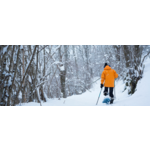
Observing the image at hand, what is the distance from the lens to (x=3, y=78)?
258 centimetres
